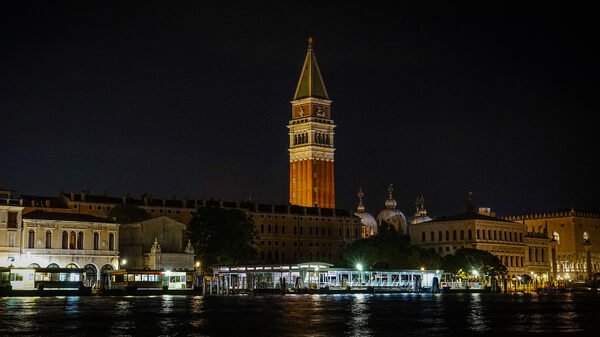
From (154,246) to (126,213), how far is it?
61.6ft

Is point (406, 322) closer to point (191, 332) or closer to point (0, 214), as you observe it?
point (191, 332)

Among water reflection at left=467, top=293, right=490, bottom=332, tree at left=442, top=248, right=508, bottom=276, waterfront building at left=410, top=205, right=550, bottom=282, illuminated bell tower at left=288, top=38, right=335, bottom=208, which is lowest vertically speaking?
water reflection at left=467, top=293, right=490, bottom=332

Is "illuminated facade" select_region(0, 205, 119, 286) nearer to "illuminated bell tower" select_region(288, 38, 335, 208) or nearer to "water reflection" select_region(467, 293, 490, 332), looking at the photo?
"water reflection" select_region(467, 293, 490, 332)

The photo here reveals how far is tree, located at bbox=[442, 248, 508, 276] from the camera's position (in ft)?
453

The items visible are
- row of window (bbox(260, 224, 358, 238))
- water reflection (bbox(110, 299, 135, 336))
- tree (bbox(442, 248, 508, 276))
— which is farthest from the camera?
row of window (bbox(260, 224, 358, 238))

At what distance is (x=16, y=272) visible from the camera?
9600 centimetres

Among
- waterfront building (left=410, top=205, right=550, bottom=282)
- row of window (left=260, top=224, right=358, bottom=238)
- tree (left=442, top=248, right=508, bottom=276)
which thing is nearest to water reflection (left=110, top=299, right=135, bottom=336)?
tree (left=442, top=248, right=508, bottom=276)

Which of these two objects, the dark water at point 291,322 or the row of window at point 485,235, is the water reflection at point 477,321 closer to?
the dark water at point 291,322

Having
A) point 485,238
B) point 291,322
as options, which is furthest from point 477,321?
point 485,238

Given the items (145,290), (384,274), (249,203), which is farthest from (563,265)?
(145,290)

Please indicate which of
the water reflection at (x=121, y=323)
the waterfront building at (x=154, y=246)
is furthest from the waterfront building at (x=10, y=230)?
the water reflection at (x=121, y=323)

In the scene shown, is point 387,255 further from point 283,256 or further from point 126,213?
point 283,256

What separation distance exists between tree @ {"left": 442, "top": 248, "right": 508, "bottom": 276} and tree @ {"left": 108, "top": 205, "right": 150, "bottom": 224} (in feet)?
138

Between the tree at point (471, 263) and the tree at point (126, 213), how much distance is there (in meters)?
42.0
